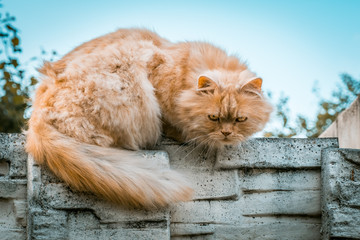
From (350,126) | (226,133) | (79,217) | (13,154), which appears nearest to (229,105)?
(226,133)

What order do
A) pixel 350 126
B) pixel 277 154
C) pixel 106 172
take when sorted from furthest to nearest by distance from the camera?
pixel 350 126
pixel 277 154
pixel 106 172

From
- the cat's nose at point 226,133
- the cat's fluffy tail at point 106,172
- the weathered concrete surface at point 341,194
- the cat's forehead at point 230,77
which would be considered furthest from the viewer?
the cat's forehead at point 230,77

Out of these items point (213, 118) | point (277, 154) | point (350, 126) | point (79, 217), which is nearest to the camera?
point (79, 217)

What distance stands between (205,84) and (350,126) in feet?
8.47

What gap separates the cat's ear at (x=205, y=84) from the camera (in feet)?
8.29

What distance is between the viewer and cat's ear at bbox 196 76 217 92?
253cm

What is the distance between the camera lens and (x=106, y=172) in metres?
2.11

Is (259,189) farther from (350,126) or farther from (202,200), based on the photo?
(350,126)

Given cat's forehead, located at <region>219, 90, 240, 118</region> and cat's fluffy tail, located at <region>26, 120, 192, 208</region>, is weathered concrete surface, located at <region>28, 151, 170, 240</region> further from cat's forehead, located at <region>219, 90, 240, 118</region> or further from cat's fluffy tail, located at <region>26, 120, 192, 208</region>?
cat's forehead, located at <region>219, 90, 240, 118</region>

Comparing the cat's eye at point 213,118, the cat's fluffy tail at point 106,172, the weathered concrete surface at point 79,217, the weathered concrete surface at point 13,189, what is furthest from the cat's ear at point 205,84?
the weathered concrete surface at point 13,189

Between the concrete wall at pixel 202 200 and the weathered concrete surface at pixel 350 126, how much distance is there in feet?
5.10

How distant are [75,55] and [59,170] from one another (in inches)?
38.5

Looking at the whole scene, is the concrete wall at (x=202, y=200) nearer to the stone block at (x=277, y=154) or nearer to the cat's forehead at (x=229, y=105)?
the stone block at (x=277, y=154)

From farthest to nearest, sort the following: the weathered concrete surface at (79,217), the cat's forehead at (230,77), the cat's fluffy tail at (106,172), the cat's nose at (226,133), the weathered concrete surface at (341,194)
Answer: the cat's forehead at (230,77) < the cat's nose at (226,133) < the weathered concrete surface at (341,194) < the weathered concrete surface at (79,217) < the cat's fluffy tail at (106,172)
